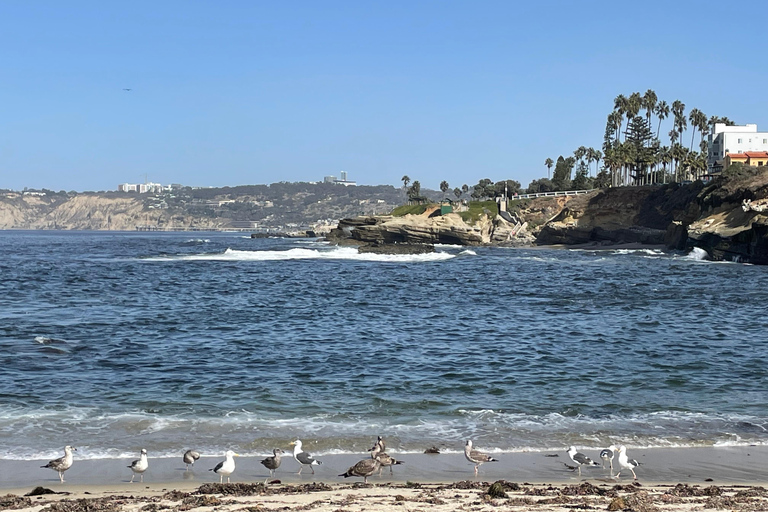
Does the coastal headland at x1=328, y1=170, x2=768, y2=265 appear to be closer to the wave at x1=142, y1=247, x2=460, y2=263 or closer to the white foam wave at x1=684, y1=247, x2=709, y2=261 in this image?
the white foam wave at x1=684, y1=247, x2=709, y2=261

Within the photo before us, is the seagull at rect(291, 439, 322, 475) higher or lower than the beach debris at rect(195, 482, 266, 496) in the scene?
higher

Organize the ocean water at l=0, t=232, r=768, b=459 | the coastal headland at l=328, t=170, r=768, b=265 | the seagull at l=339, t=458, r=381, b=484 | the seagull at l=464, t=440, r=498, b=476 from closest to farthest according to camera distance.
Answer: the seagull at l=339, t=458, r=381, b=484 < the seagull at l=464, t=440, r=498, b=476 < the ocean water at l=0, t=232, r=768, b=459 < the coastal headland at l=328, t=170, r=768, b=265

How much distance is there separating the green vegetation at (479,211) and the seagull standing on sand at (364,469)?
118 m

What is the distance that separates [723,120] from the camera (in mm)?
145000

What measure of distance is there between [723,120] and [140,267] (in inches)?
4680

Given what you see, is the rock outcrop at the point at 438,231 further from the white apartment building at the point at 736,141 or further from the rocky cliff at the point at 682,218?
the white apartment building at the point at 736,141

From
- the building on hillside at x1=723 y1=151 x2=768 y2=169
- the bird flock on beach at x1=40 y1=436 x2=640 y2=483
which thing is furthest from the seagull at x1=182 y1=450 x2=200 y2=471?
the building on hillside at x1=723 y1=151 x2=768 y2=169

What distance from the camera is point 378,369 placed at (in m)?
21.6

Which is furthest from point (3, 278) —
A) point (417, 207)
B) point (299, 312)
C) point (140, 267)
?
point (417, 207)

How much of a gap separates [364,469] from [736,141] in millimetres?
129016

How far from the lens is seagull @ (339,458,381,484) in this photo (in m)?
12.2

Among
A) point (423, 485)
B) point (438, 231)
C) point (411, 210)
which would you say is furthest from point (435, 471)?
point (411, 210)

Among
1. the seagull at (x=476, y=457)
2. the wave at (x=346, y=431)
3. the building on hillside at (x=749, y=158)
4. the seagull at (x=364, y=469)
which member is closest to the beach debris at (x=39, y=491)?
the wave at (x=346, y=431)

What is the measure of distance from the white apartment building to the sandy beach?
119649 millimetres
